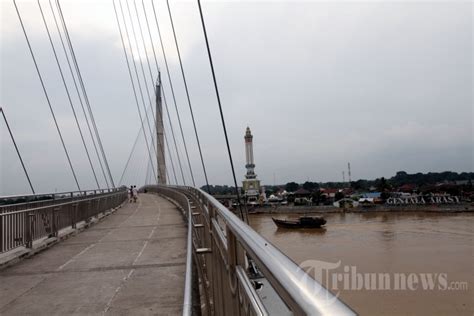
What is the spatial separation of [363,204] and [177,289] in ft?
289

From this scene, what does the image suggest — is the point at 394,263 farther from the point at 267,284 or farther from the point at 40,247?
the point at 267,284

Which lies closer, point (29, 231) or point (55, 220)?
point (29, 231)

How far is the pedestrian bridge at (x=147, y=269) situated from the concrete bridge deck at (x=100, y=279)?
13 mm

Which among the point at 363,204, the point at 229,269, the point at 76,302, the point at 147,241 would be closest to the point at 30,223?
the point at 147,241

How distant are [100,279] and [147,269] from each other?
76 centimetres

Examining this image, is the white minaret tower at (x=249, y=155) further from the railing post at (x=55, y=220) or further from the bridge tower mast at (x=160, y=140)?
the railing post at (x=55, y=220)

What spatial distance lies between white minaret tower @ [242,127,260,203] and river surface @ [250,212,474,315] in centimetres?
4788

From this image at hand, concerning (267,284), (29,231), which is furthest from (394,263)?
(267,284)

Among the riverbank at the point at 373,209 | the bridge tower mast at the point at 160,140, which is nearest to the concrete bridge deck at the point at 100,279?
the bridge tower mast at the point at 160,140

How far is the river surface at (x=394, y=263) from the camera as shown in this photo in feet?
67.1

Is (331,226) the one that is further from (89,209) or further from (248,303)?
(248,303)

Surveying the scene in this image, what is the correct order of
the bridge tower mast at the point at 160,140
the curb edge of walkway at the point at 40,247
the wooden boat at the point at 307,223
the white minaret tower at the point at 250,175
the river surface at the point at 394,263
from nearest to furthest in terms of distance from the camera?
the curb edge of walkway at the point at 40,247 → the river surface at the point at 394,263 → the bridge tower mast at the point at 160,140 → the wooden boat at the point at 307,223 → the white minaret tower at the point at 250,175

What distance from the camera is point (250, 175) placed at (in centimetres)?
10588

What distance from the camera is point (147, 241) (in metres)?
8.91
